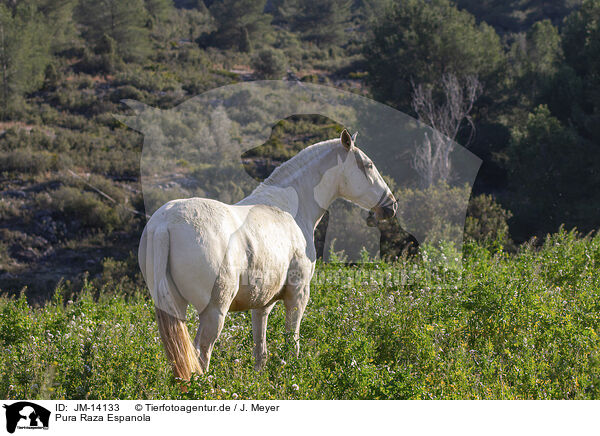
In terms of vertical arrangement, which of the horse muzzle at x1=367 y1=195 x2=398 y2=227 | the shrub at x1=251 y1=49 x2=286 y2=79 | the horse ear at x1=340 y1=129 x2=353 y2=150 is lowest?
the shrub at x1=251 y1=49 x2=286 y2=79

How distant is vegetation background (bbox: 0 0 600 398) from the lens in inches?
189

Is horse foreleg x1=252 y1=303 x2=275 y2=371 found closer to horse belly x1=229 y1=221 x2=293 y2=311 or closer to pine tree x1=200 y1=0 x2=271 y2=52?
horse belly x1=229 y1=221 x2=293 y2=311

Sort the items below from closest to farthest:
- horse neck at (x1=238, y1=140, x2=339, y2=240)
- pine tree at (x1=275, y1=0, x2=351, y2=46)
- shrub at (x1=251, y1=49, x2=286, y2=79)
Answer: horse neck at (x1=238, y1=140, x2=339, y2=240) → shrub at (x1=251, y1=49, x2=286, y2=79) → pine tree at (x1=275, y1=0, x2=351, y2=46)

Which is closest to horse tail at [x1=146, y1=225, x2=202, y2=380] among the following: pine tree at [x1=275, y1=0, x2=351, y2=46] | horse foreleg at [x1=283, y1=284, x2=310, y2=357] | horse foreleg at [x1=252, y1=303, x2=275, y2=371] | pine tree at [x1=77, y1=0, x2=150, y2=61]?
horse foreleg at [x1=252, y1=303, x2=275, y2=371]

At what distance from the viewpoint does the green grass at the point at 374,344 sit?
440 cm

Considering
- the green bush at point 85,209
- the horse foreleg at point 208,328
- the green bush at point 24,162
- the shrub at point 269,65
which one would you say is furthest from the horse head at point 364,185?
the shrub at point 269,65

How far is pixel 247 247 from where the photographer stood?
13.9ft

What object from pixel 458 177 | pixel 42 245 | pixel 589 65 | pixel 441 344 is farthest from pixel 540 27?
pixel 441 344

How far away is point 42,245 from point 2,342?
15.2 m

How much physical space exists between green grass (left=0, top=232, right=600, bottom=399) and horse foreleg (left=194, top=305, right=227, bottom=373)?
0.19 meters

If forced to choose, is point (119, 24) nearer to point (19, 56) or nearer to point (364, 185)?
point (19, 56)

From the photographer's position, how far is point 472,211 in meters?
19.2

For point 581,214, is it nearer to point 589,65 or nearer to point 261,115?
point 589,65

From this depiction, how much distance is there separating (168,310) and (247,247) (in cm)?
70
